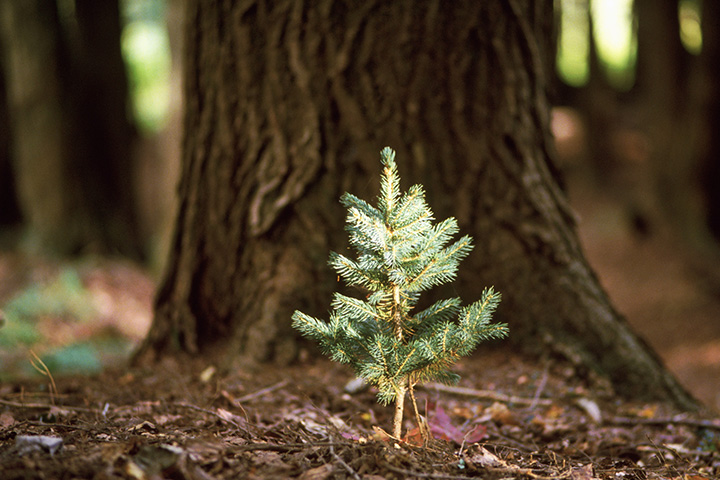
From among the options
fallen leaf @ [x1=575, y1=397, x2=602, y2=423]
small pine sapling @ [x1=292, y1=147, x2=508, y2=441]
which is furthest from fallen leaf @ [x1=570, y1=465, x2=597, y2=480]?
fallen leaf @ [x1=575, y1=397, x2=602, y2=423]

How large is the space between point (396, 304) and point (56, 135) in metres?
7.01

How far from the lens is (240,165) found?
9.15 ft

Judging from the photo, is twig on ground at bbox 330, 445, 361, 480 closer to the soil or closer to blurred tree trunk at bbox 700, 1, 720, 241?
the soil

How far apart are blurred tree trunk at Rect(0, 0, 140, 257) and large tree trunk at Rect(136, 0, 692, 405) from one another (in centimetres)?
535

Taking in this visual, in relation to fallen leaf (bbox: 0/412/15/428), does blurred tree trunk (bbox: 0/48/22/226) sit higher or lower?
higher

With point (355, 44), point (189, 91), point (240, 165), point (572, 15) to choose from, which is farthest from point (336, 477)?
point (572, 15)

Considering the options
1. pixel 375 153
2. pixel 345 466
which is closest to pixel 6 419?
pixel 345 466

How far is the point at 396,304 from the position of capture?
1.78 m

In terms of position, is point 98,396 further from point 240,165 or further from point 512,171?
point 512,171

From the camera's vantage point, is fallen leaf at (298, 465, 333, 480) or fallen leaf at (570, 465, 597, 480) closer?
fallen leaf at (298, 465, 333, 480)

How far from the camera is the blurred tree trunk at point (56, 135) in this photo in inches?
285

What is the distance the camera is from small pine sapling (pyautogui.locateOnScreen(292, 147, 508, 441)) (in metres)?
1.68

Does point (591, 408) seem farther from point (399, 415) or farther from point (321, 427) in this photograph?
point (321, 427)

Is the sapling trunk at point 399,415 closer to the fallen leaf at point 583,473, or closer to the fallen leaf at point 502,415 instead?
the fallen leaf at point 583,473
